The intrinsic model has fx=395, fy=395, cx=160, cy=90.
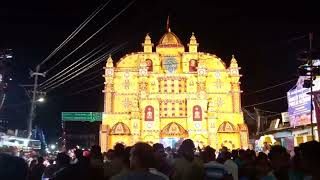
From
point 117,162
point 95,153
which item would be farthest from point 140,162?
point 95,153

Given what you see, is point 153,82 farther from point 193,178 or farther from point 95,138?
point 193,178

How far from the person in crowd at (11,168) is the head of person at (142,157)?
1269 millimetres

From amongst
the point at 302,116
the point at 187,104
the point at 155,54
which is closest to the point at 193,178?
the point at 302,116

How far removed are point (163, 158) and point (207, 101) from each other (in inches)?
1525

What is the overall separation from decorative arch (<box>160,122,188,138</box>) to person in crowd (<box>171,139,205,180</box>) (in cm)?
3865

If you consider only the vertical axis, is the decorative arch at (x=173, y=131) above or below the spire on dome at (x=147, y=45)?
below

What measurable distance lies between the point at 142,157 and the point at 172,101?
42613 mm

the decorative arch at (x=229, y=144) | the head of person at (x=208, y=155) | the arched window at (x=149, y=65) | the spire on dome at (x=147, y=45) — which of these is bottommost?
the decorative arch at (x=229, y=144)

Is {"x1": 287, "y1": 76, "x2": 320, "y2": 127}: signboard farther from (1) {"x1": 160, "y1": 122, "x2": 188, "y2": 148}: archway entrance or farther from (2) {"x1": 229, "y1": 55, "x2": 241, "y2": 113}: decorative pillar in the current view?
(1) {"x1": 160, "y1": 122, "x2": 188, "y2": 148}: archway entrance

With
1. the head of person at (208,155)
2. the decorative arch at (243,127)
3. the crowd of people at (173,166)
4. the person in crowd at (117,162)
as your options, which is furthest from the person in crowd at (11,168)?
the decorative arch at (243,127)

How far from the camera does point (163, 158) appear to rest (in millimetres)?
7621

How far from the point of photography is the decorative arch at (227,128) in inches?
1777

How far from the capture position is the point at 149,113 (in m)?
45.4

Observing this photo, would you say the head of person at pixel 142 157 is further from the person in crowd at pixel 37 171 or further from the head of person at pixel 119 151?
the person in crowd at pixel 37 171
